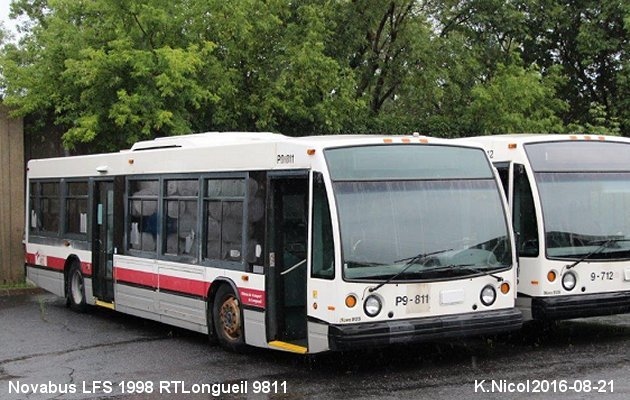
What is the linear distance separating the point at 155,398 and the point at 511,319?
3904 millimetres

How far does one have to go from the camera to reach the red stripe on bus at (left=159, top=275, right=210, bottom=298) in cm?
1195

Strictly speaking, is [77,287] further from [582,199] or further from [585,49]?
[585,49]

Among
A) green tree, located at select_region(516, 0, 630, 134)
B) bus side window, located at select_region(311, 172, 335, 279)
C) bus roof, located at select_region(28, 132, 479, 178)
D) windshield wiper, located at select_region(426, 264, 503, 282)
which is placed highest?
green tree, located at select_region(516, 0, 630, 134)

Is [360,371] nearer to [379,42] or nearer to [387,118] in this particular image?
[387,118]

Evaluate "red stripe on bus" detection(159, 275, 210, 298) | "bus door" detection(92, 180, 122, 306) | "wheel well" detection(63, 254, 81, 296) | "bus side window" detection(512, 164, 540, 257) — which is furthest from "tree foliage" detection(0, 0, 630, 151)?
"bus side window" detection(512, 164, 540, 257)

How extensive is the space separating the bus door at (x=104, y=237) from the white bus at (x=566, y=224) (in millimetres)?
6087

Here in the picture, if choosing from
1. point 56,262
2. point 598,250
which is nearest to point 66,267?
point 56,262

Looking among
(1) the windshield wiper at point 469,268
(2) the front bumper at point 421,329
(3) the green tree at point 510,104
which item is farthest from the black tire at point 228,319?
(3) the green tree at point 510,104

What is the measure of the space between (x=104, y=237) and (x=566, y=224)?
7.26 metres

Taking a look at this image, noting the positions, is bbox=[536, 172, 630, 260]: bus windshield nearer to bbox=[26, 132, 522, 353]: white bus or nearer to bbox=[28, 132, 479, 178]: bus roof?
bbox=[26, 132, 522, 353]: white bus

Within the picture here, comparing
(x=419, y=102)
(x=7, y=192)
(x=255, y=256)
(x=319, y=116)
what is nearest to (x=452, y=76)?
(x=419, y=102)

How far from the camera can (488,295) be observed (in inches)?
404

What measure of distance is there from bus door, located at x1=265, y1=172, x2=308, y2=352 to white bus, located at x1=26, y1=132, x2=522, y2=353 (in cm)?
1

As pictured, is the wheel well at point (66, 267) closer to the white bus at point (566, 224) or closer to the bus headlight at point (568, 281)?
the white bus at point (566, 224)
